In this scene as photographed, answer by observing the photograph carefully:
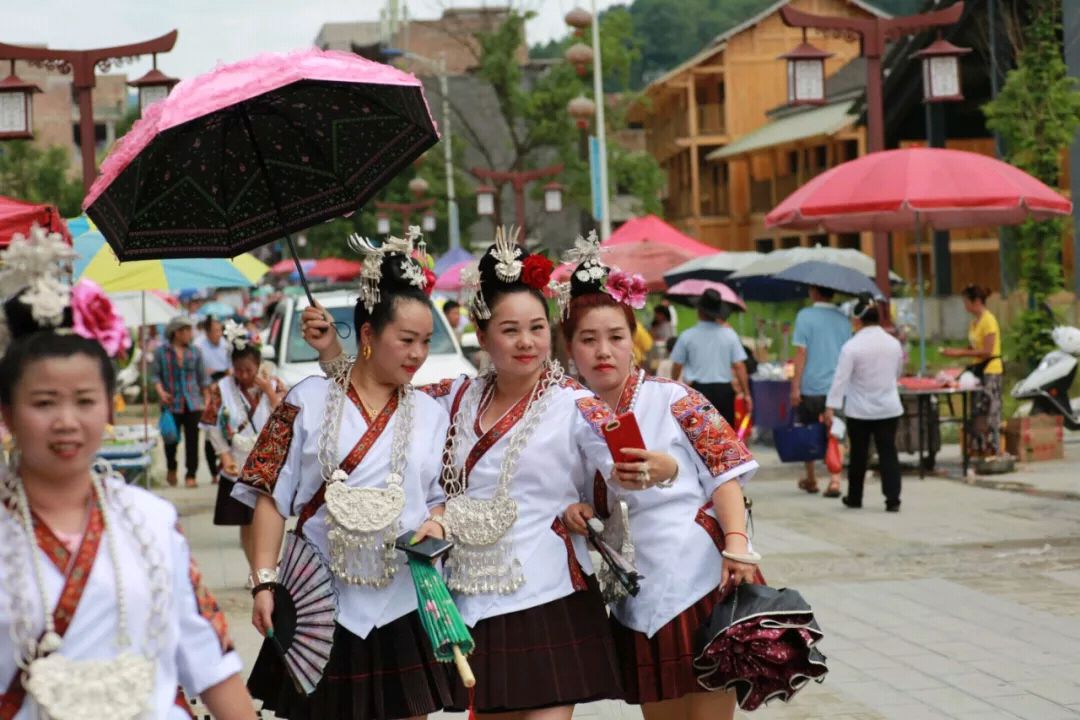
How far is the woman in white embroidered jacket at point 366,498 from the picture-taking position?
4.95 meters

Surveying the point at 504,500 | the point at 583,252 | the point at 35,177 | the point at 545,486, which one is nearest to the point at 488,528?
the point at 504,500

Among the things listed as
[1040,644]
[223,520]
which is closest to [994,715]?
[1040,644]

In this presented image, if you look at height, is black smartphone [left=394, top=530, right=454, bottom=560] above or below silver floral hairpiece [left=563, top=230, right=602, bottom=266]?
below

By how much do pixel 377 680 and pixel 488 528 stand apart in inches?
21.9

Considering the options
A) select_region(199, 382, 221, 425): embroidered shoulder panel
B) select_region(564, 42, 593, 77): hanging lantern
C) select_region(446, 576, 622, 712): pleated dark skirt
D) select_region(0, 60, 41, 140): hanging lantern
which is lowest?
select_region(446, 576, 622, 712): pleated dark skirt

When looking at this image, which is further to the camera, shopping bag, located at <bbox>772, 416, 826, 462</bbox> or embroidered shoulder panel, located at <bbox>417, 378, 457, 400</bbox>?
shopping bag, located at <bbox>772, 416, 826, 462</bbox>

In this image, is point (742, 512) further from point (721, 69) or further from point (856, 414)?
point (721, 69)

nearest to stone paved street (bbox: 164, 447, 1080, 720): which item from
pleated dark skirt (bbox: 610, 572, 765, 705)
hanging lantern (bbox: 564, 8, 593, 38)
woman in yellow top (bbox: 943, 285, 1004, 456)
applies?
woman in yellow top (bbox: 943, 285, 1004, 456)

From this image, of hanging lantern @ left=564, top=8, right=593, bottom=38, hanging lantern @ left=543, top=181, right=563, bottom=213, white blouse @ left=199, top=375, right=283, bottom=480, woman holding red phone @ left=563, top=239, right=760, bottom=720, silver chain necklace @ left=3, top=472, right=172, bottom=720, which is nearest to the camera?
silver chain necklace @ left=3, top=472, right=172, bottom=720

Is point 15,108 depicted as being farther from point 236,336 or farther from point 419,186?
point 419,186

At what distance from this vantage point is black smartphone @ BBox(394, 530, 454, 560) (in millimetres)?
4762

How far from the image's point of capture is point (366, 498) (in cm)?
495

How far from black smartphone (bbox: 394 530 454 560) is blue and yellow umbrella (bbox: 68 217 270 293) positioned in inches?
276

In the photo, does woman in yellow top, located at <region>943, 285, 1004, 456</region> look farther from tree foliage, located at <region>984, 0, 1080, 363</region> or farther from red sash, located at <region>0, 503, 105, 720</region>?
red sash, located at <region>0, 503, 105, 720</region>
